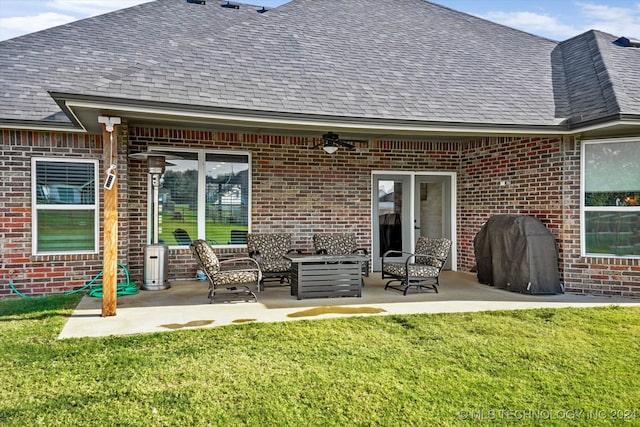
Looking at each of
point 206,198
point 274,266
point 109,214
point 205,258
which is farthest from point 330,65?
point 109,214

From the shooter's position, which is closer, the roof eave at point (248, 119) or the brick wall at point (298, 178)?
the roof eave at point (248, 119)

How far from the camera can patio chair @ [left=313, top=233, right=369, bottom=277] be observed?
29.9ft

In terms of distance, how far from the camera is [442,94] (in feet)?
26.2

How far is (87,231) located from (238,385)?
18.3ft

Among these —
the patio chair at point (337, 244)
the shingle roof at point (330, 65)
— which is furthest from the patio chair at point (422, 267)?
the shingle roof at point (330, 65)

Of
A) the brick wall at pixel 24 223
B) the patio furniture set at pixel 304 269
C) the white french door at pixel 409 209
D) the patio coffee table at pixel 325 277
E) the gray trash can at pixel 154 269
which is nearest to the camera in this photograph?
the patio furniture set at pixel 304 269

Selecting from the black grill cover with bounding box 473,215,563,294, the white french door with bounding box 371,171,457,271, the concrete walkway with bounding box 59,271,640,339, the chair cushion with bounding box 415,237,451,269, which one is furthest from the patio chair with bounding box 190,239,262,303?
the black grill cover with bounding box 473,215,563,294

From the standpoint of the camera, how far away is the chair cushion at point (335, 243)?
9.11m

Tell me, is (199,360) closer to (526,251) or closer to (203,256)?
(203,256)

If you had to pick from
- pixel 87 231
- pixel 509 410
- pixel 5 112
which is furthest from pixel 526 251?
pixel 5 112

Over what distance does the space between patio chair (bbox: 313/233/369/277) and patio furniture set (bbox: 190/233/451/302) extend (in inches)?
0.8

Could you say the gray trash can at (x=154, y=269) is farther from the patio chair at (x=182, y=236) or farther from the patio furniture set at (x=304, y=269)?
the patio furniture set at (x=304, y=269)

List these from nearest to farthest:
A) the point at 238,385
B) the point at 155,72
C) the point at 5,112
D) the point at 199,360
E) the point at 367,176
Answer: the point at 238,385 → the point at 199,360 → the point at 155,72 → the point at 5,112 → the point at 367,176

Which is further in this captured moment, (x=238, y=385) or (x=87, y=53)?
(x=87, y=53)
